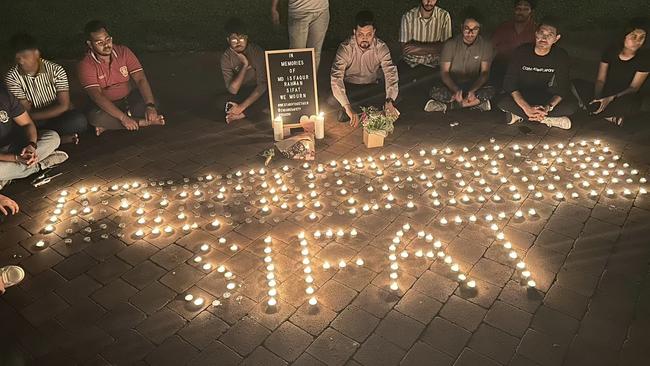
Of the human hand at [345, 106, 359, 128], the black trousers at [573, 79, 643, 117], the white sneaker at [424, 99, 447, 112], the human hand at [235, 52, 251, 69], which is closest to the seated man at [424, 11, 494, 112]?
the white sneaker at [424, 99, 447, 112]

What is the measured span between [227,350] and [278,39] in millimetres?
8244

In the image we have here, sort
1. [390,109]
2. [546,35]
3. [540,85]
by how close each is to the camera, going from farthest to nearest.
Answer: [540,85] → [390,109] → [546,35]

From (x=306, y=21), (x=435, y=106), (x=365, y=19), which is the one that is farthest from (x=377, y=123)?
(x=306, y=21)

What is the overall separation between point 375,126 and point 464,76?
218cm

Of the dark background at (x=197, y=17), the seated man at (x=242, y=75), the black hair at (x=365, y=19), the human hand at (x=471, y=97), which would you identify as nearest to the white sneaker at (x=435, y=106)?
the human hand at (x=471, y=97)

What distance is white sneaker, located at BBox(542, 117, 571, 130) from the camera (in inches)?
277

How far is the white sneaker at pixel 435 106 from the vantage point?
771cm

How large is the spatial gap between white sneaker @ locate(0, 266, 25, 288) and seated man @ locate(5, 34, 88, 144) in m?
2.58

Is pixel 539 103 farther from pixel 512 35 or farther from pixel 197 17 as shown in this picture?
pixel 197 17

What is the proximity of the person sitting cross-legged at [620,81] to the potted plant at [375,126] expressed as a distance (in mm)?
3188

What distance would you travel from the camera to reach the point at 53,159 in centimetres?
631

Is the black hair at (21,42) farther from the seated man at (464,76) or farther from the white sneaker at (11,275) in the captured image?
the seated man at (464,76)

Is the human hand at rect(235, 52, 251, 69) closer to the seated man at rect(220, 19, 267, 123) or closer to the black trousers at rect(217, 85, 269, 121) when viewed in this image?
the seated man at rect(220, 19, 267, 123)

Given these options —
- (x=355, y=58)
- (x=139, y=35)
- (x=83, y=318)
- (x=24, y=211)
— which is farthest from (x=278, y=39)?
(x=83, y=318)
